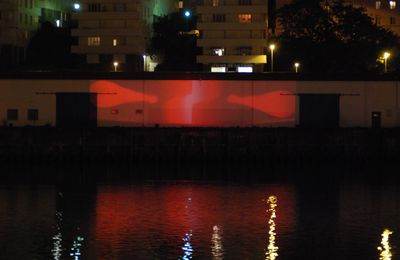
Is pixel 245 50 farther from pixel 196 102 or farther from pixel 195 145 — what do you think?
pixel 195 145

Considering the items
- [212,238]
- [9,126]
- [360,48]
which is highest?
[360,48]

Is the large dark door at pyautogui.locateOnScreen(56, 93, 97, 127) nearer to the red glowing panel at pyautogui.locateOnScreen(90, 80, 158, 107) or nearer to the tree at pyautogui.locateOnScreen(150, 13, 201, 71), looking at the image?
the red glowing panel at pyautogui.locateOnScreen(90, 80, 158, 107)

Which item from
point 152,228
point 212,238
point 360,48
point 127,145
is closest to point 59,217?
point 152,228

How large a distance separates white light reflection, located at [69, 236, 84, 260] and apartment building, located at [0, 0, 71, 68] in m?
58.9

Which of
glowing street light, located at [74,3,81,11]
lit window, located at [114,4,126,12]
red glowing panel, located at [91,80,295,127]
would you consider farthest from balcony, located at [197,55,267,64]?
red glowing panel, located at [91,80,295,127]

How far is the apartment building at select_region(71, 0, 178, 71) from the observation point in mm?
84562

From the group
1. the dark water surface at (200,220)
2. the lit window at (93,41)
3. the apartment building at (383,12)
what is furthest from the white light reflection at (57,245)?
the apartment building at (383,12)

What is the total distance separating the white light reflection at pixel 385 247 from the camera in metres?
23.4

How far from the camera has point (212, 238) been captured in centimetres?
2564

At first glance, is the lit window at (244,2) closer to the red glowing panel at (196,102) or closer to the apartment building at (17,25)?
the apartment building at (17,25)

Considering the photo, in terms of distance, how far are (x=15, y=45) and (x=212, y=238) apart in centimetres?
6336

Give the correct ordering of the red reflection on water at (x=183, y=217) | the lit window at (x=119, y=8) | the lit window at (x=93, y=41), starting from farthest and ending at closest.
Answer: the lit window at (x=93, y=41) → the lit window at (x=119, y=8) → the red reflection on water at (x=183, y=217)

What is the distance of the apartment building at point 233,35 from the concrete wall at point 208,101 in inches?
1295

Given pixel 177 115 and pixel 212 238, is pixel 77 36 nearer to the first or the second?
pixel 177 115
